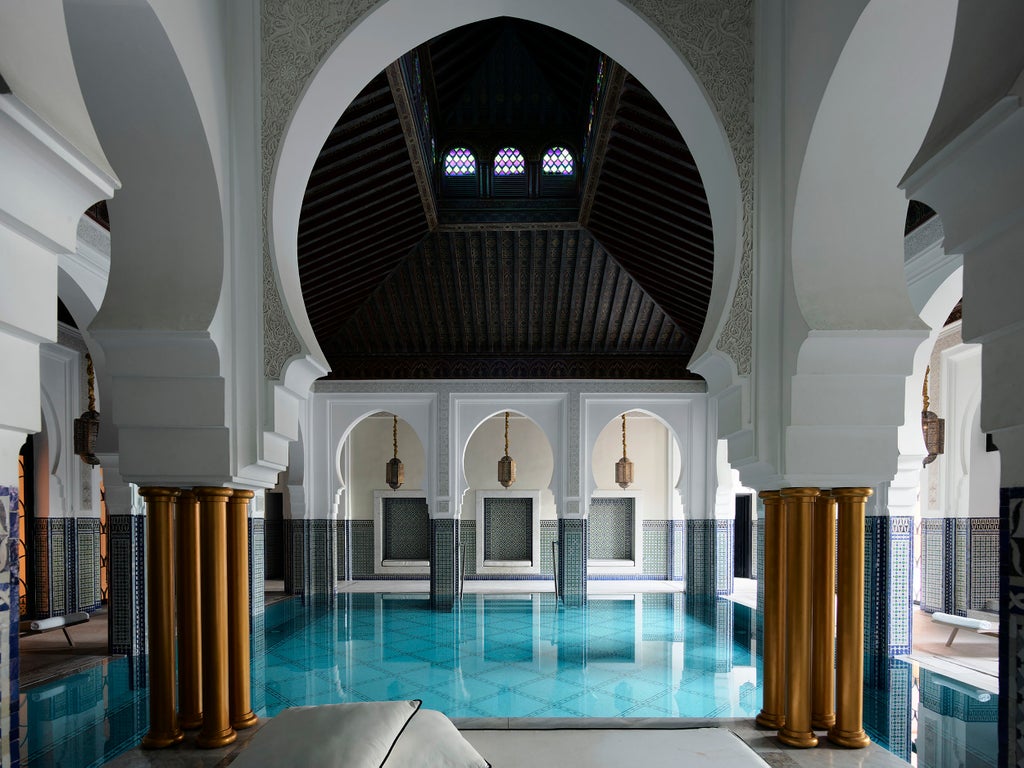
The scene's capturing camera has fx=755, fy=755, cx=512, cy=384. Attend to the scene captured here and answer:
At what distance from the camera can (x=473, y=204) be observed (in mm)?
6379

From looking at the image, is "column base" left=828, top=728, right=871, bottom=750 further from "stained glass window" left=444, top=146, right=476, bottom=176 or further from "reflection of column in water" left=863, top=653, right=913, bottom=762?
"stained glass window" left=444, top=146, right=476, bottom=176

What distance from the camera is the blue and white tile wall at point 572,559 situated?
8.09 meters

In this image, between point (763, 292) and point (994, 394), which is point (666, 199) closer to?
point (763, 292)

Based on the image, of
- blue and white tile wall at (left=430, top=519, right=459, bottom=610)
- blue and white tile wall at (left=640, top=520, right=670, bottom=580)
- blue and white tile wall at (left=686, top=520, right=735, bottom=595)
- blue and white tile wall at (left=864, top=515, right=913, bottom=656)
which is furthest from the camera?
blue and white tile wall at (left=640, top=520, right=670, bottom=580)

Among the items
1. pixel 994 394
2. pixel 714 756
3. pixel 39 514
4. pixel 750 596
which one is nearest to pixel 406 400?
pixel 39 514

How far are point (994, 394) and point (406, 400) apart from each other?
7284 millimetres

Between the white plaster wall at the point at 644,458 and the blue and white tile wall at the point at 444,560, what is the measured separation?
9.67ft

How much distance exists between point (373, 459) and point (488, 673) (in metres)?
5.95

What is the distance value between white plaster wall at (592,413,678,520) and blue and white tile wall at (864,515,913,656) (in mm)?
5376

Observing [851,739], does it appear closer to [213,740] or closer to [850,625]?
[850,625]

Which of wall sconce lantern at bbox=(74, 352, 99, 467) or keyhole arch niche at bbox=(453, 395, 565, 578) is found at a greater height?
wall sconce lantern at bbox=(74, 352, 99, 467)

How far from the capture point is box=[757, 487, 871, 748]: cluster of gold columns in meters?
2.43

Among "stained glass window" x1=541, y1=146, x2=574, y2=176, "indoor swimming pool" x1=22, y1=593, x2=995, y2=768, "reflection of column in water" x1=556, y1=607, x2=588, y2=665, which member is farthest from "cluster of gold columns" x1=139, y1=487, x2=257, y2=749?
"stained glass window" x1=541, y1=146, x2=574, y2=176

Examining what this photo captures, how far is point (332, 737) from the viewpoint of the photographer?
167 centimetres
